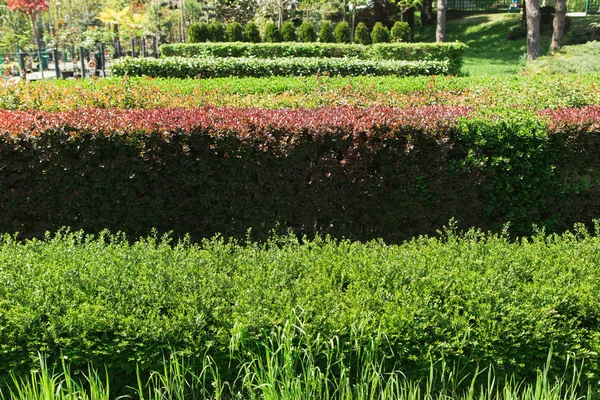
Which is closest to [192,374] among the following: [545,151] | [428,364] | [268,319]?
[268,319]

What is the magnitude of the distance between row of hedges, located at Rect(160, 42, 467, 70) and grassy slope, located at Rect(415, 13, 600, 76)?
2.62 meters

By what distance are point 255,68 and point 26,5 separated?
19.1 m

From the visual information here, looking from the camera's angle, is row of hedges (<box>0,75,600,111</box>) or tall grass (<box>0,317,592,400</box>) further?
row of hedges (<box>0,75,600,111</box>)

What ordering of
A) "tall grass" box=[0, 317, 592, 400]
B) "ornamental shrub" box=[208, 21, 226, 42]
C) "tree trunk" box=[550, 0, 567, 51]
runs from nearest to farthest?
"tall grass" box=[0, 317, 592, 400]
"tree trunk" box=[550, 0, 567, 51]
"ornamental shrub" box=[208, 21, 226, 42]

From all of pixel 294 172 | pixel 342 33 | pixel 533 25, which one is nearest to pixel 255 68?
pixel 533 25

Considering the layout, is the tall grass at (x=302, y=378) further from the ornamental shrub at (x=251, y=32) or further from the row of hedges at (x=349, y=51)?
the ornamental shrub at (x=251, y=32)

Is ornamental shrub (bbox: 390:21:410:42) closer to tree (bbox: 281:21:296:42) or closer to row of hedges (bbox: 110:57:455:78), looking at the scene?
tree (bbox: 281:21:296:42)

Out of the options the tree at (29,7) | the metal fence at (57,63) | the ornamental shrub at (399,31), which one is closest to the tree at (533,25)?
the ornamental shrub at (399,31)

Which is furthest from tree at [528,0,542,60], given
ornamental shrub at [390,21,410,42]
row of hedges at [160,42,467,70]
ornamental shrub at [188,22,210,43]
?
ornamental shrub at [188,22,210,43]

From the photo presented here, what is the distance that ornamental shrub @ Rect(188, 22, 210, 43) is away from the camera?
86.1ft

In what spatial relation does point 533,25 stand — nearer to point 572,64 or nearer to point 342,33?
point 572,64

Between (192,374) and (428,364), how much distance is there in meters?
1.14

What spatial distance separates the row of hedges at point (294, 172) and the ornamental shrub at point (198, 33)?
2167 centimetres

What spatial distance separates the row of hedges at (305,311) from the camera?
9.96ft
